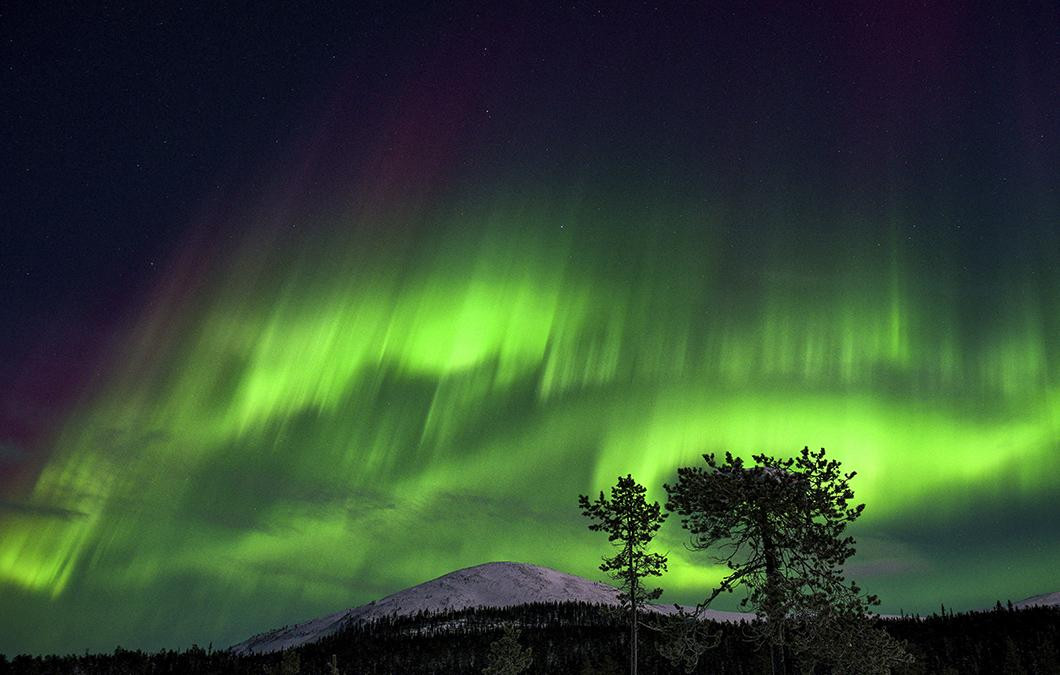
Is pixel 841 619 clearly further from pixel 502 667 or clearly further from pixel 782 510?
pixel 502 667

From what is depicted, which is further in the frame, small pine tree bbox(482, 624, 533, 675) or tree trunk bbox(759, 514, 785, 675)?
small pine tree bbox(482, 624, 533, 675)

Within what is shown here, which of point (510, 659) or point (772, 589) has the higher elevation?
point (772, 589)

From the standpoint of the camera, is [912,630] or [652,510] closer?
[652,510]

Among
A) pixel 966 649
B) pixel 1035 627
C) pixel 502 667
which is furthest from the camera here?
pixel 1035 627

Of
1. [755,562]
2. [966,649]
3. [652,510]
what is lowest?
[755,562]

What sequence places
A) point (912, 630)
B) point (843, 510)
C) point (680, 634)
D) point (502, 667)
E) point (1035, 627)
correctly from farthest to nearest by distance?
1. point (912, 630)
2. point (1035, 627)
3. point (502, 667)
4. point (680, 634)
5. point (843, 510)

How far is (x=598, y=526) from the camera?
4241cm

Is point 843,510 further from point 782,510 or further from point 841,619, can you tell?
point 841,619

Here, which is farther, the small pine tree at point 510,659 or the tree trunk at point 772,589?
the small pine tree at point 510,659

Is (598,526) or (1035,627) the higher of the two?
(1035,627)

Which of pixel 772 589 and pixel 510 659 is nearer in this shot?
pixel 772 589

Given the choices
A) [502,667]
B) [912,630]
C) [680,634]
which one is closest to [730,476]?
[680,634]

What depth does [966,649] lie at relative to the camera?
556ft

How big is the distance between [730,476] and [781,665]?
7.66 meters
